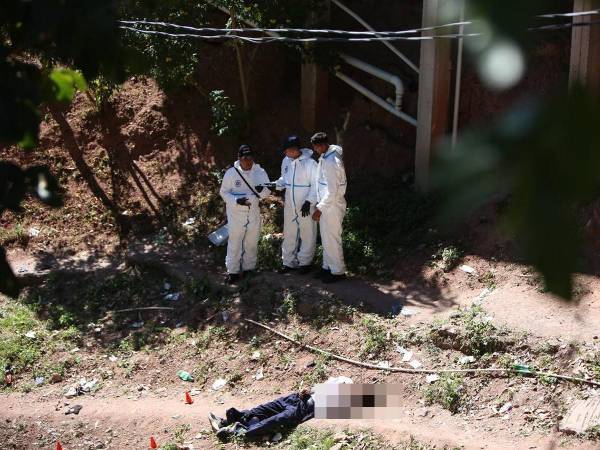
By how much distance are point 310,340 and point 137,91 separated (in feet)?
23.1

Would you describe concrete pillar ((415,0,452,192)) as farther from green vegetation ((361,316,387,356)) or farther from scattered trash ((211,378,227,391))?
scattered trash ((211,378,227,391))

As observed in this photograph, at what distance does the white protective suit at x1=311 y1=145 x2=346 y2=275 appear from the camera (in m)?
9.46

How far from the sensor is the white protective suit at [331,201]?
9.46 meters

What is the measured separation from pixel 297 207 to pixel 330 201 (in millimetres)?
651

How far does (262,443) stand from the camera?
25.0 ft

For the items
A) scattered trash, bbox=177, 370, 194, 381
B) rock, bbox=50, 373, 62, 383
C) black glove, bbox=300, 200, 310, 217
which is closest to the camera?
scattered trash, bbox=177, 370, 194, 381

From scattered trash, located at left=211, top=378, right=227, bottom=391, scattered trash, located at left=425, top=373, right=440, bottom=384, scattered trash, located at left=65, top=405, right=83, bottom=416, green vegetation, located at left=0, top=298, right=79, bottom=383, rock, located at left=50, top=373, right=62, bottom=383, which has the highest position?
scattered trash, located at left=425, top=373, right=440, bottom=384

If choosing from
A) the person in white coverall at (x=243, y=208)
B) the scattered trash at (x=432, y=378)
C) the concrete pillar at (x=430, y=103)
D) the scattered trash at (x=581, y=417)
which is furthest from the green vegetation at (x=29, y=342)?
the scattered trash at (x=581, y=417)

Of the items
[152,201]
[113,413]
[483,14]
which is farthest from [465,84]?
[483,14]

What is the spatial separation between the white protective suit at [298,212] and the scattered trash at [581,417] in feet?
13.2

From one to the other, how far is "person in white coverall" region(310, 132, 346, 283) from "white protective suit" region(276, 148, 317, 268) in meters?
0.15

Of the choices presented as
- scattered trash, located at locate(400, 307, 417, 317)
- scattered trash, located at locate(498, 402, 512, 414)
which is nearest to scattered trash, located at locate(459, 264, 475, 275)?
scattered trash, located at locate(400, 307, 417, 317)

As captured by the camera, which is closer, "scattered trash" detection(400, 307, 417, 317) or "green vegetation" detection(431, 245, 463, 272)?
"scattered trash" detection(400, 307, 417, 317)

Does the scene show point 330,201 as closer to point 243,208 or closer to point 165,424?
point 243,208
